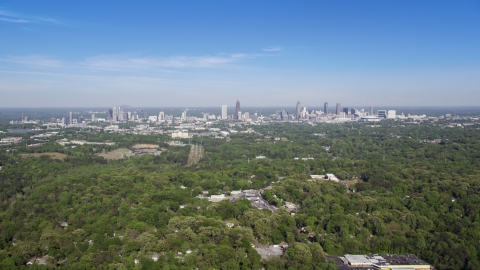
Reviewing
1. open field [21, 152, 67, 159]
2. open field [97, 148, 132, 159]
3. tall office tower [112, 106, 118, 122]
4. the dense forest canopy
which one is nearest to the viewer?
the dense forest canopy

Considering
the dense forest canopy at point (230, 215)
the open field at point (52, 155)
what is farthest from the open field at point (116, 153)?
the dense forest canopy at point (230, 215)

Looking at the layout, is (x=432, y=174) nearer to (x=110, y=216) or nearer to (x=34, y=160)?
(x=110, y=216)

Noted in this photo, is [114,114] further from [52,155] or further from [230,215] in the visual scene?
[230,215]

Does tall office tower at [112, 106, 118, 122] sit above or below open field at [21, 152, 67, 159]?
above

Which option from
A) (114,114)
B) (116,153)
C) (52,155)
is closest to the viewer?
(52,155)

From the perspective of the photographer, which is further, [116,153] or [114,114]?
[114,114]

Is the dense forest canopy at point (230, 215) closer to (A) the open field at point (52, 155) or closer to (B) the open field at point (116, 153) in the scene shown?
(A) the open field at point (52, 155)

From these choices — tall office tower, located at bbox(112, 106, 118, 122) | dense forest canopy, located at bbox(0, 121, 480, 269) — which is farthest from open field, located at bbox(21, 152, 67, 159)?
tall office tower, located at bbox(112, 106, 118, 122)

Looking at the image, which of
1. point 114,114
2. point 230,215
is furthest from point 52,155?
point 114,114

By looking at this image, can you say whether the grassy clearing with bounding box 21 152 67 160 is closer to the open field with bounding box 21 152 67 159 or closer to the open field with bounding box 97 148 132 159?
the open field with bounding box 21 152 67 159
